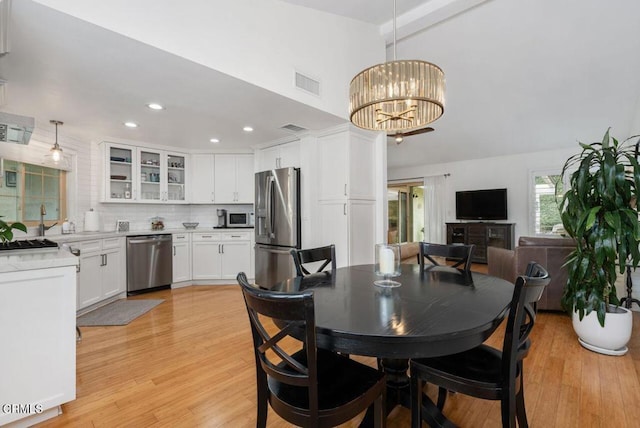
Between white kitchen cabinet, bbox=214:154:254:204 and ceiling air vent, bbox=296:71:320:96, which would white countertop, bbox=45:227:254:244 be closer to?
white kitchen cabinet, bbox=214:154:254:204

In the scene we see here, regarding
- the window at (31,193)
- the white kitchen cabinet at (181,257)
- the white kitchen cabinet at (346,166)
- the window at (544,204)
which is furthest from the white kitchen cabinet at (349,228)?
the window at (544,204)

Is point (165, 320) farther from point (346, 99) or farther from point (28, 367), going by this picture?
point (346, 99)

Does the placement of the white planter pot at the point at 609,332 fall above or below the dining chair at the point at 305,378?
below

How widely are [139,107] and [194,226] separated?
2456 mm

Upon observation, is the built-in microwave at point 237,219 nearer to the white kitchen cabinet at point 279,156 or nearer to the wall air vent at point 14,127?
the white kitchen cabinet at point 279,156

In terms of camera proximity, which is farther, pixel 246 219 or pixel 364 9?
pixel 246 219

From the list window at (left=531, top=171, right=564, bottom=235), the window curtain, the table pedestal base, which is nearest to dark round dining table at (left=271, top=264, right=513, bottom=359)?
the table pedestal base

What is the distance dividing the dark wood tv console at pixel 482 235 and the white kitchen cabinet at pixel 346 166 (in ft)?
12.3

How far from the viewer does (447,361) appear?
4.58 ft

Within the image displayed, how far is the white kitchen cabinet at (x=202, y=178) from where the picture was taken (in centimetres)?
513

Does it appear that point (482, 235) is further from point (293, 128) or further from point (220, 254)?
point (220, 254)

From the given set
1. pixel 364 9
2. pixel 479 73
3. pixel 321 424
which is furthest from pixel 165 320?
pixel 479 73

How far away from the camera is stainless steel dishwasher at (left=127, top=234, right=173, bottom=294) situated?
13.6 feet

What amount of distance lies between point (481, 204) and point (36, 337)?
723cm
